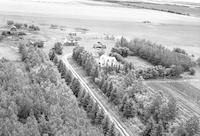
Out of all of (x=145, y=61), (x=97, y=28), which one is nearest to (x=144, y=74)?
(x=145, y=61)

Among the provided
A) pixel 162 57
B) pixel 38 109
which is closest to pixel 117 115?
pixel 38 109

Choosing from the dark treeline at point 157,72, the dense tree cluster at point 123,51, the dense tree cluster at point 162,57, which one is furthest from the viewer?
the dense tree cluster at point 123,51

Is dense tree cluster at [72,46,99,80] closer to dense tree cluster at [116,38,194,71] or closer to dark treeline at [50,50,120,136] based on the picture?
dark treeline at [50,50,120,136]

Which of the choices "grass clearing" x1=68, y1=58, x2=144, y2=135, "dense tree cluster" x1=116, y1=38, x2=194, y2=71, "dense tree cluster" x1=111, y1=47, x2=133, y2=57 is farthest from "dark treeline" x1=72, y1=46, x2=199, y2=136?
"dense tree cluster" x1=111, y1=47, x2=133, y2=57

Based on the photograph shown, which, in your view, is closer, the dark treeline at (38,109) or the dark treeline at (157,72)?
the dark treeline at (38,109)

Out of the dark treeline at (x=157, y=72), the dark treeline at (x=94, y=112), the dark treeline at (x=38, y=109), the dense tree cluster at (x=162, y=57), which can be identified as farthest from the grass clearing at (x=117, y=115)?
the dense tree cluster at (x=162, y=57)

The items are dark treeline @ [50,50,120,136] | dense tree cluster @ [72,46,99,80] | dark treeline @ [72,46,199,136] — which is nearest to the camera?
dark treeline @ [50,50,120,136]

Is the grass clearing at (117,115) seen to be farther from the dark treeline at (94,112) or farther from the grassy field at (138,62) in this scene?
→ the grassy field at (138,62)

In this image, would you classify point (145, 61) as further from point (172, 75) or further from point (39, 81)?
point (39, 81)

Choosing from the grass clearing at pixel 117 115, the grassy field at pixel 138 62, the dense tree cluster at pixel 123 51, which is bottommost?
the grass clearing at pixel 117 115
